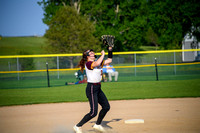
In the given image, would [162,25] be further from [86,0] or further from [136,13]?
[86,0]

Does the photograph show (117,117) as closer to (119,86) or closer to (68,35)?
(119,86)

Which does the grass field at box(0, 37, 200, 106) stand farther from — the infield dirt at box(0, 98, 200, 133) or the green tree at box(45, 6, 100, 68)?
the green tree at box(45, 6, 100, 68)

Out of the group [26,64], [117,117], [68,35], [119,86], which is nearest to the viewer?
[117,117]

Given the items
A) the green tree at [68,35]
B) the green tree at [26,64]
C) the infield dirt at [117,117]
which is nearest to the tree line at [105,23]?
the green tree at [68,35]

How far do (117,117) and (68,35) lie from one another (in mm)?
24936

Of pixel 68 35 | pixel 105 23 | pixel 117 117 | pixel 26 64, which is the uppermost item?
pixel 105 23

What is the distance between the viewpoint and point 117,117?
8.10 m

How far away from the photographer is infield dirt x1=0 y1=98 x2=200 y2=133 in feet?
21.7

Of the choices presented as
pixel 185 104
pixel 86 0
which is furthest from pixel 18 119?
pixel 86 0

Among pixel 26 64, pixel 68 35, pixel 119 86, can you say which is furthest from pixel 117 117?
pixel 68 35

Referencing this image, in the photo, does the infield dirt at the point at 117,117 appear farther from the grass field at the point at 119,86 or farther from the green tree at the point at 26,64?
the green tree at the point at 26,64

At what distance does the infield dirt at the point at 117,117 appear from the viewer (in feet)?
21.7

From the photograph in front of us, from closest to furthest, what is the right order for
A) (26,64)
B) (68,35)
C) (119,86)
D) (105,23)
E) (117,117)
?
(117,117) < (119,86) < (26,64) < (68,35) < (105,23)

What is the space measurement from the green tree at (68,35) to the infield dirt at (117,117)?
69.8 ft
